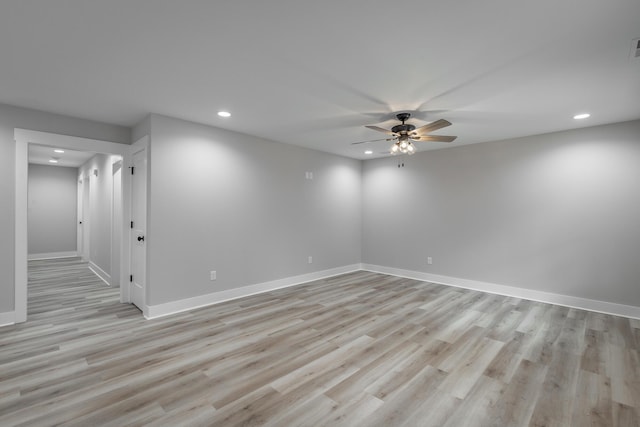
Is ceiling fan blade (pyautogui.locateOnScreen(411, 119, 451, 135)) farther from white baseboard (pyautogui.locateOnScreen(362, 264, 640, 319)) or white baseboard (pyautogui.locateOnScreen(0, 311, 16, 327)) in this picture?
white baseboard (pyautogui.locateOnScreen(0, 311, 16, 327))

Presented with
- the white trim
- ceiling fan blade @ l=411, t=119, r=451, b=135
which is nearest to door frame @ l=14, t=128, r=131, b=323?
the white trim

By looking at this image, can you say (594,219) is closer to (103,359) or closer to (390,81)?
(390,81)

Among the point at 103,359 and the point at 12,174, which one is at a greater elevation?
the point at 12,174

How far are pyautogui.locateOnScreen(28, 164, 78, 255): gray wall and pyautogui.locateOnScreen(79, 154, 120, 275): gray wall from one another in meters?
1.90

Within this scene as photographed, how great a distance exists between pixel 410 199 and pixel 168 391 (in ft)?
16.6

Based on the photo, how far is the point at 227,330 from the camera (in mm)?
3299

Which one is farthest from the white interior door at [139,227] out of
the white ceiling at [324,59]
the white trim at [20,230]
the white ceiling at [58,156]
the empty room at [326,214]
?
the white ceiling at [58,156]

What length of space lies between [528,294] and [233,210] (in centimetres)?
477

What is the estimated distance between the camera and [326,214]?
5977 millimetres

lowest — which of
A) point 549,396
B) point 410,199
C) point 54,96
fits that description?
point 549,396

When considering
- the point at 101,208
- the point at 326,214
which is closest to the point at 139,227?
the point at 101,208

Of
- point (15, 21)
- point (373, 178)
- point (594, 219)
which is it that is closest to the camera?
point (15, 21)

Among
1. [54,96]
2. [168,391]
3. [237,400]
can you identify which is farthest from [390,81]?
[54,96]

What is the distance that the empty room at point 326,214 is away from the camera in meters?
1.96
